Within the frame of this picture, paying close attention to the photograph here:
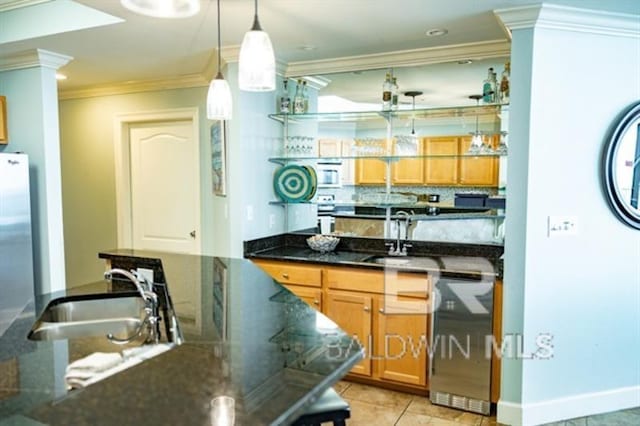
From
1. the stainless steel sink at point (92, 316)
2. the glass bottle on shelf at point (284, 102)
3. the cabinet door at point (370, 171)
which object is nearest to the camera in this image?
the stainless steel sink at point (92, 316)

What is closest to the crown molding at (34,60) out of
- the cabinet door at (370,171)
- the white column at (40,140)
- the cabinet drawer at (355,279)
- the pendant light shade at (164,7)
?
the white column at (40,140)

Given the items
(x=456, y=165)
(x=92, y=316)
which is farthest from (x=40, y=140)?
(x=456, y=165)

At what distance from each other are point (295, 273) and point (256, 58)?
185 cm

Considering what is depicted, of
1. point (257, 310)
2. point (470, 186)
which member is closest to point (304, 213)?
point (470, 186)

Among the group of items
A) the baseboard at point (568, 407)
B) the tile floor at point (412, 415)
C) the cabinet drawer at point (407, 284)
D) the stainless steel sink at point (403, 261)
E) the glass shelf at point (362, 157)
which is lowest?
the tile floor at point (412, 415)

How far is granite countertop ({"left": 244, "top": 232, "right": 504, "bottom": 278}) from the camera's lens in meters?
2.90

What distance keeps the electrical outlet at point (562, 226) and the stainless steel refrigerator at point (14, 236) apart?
11.1 feet

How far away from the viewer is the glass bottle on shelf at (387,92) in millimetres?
3459

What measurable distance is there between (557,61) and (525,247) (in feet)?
3.39

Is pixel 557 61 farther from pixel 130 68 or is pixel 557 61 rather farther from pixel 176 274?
pixel 130 68

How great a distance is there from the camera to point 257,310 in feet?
5.35

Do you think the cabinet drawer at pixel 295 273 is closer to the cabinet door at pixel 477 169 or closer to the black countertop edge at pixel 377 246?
the black countertop edge at pixel 377 246

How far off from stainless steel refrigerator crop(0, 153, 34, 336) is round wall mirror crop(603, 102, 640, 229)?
3736mm

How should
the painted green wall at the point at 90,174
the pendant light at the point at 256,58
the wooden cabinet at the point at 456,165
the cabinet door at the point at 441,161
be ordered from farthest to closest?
the painted green wall at the point at 90,174 → the cabinet door at the point at 441,161 → the wooden cabinet at the point at 456,165 → the pendant light at the point at 256,58
